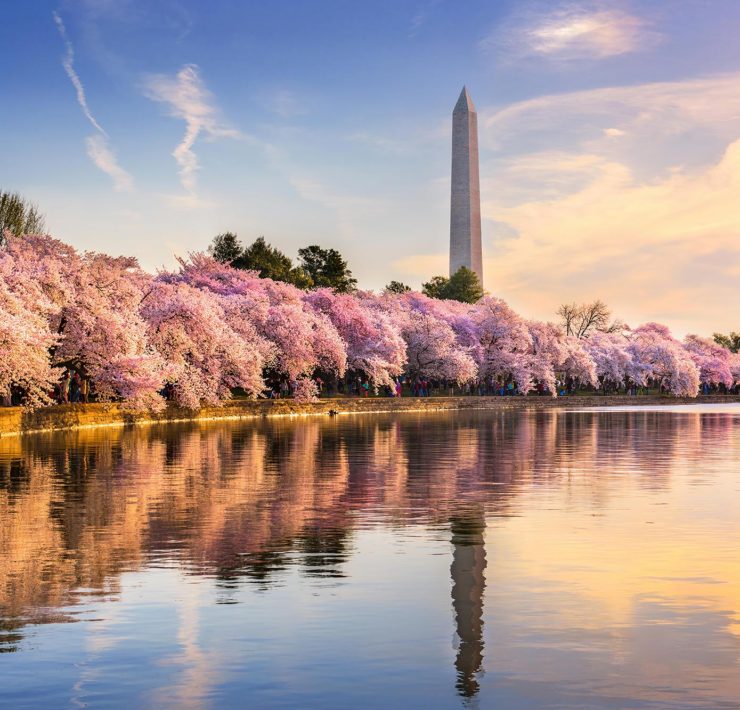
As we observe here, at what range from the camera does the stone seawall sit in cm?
5006

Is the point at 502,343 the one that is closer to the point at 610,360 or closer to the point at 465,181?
the point at 465,181

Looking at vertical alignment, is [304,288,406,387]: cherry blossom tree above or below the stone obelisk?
below

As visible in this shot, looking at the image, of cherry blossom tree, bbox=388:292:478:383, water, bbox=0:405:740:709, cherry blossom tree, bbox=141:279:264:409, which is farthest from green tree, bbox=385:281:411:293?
water, bbox=0:405:740:709

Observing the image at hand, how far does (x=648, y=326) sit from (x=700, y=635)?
16570 cm

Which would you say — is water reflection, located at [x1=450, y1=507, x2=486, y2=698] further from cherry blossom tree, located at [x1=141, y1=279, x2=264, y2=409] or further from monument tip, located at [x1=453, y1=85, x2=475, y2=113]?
monument tip, located at [x1=453, y1=85, x2=475, y2=113]

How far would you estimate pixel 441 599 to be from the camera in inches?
469

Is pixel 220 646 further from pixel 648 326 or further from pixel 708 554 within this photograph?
pixel 648 326

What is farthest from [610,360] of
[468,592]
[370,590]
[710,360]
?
[370,590]

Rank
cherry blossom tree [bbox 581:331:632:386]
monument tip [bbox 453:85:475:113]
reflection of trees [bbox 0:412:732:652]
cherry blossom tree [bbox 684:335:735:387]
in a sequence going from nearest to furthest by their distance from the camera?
reflection of trees [bbox 0:412:732:652] < monument tip [bbox 453:85:475:113] < cherry blossom tree [bbox 581:331:632:386] < cherry blossom tree [bbox 684:335:735:387]

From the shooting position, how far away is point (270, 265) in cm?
11606

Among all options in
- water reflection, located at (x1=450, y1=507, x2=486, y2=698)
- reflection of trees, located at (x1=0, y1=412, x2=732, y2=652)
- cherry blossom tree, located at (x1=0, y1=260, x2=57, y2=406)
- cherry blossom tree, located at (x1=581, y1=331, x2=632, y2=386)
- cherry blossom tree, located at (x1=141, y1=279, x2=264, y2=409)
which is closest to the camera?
water reflection, located at (x1=450, y1=507, x2=486, y2=698)

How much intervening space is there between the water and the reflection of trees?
0.09 metres

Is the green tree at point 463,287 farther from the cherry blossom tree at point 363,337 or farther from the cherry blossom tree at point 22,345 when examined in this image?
the cherry blossom tree at point 22,345

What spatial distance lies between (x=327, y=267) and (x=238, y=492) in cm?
10836
